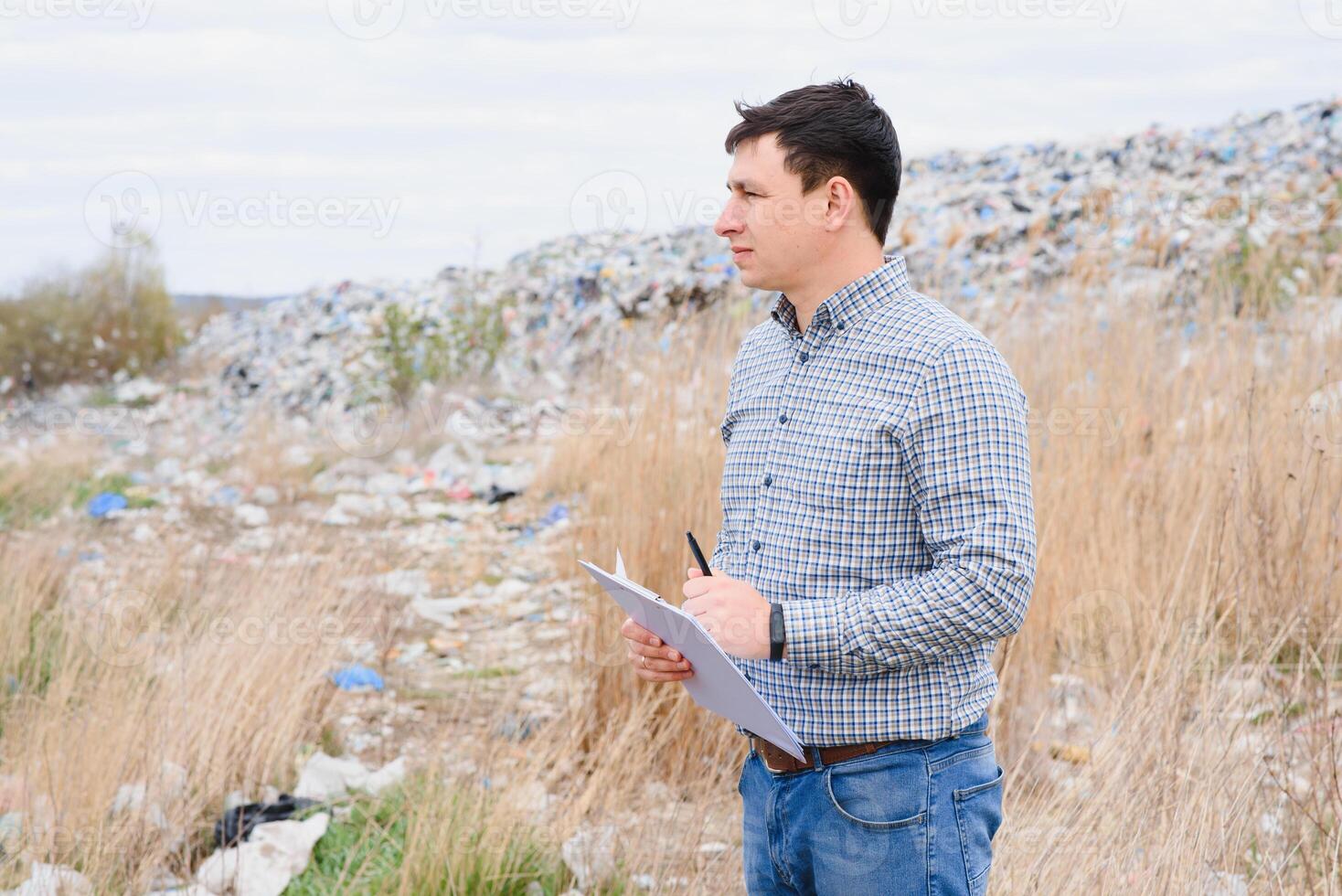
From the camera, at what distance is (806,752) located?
1600 mm

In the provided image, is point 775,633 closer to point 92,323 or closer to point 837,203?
point 837,203

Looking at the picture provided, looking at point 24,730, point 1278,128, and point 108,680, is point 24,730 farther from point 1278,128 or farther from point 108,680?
point 1278,128

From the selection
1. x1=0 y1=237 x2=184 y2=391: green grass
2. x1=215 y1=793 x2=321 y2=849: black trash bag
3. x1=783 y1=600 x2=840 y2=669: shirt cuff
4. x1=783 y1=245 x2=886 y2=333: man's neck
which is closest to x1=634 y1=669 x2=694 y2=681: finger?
x1=783 y1=600 x2=840 y2=669: shirt cuff

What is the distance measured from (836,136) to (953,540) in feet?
1.88

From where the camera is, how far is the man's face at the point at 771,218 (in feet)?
5.32

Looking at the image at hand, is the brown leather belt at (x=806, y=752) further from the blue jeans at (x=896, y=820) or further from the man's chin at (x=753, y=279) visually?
the man's chin at (x=753, y=279)

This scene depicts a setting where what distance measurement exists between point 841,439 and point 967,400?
17cm

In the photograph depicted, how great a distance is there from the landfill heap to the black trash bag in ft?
14.5

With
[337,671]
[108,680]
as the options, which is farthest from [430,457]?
[108,680]

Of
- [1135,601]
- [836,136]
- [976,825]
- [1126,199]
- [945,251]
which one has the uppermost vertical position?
[1126,199]

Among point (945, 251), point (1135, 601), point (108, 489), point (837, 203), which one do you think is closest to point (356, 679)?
point (1135, 601)

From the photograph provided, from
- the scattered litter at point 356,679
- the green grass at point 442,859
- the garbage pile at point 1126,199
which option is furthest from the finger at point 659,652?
the garbage pile at point 1126,199

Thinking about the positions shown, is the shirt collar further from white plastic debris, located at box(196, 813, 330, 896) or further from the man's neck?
white plastic debris, located at box(196, 813, 330, 896)

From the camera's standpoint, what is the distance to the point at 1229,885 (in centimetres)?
231
